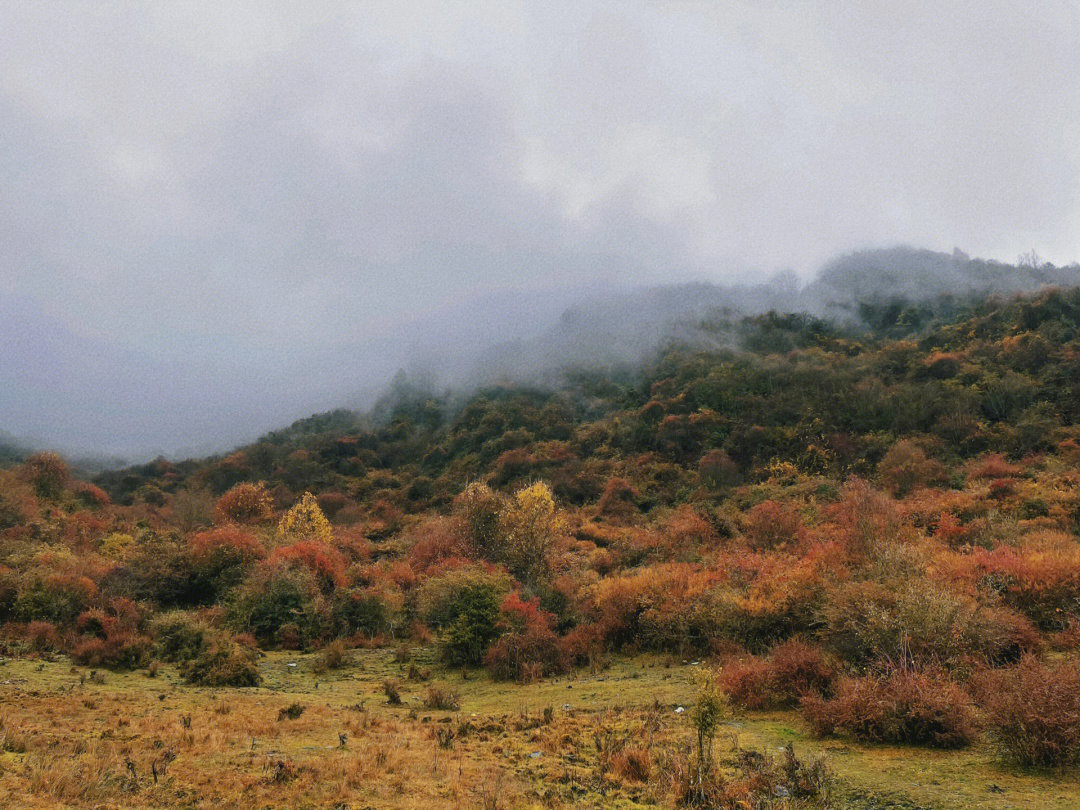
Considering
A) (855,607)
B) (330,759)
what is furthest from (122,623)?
(855,607)

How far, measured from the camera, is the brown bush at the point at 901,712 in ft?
29.7

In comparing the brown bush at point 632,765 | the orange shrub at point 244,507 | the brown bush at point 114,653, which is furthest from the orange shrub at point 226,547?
the brown bush at point 632,765

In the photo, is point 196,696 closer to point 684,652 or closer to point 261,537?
point 684,652

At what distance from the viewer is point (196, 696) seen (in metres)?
15.0

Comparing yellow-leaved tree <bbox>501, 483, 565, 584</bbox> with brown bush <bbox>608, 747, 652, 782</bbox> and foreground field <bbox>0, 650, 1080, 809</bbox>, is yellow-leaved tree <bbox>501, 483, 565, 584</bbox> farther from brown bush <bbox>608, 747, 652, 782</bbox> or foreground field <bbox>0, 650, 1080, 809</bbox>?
brown bush <bbox>608, 747, 652, 782</bbox>

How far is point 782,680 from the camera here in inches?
492

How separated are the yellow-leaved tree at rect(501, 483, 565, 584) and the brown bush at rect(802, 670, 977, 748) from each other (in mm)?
21688

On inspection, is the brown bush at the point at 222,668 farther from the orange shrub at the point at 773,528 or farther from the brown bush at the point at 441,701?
the orange shrub at the point at 773,528

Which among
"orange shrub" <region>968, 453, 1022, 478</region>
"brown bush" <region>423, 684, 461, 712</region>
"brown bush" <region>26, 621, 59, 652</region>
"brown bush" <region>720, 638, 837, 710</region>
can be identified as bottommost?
"brown bush" <region>423, 684, 461, 712</region>

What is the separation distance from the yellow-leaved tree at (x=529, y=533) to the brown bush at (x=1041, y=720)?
79.0ft

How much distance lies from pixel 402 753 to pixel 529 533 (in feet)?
74.7

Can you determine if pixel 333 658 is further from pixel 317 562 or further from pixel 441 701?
pixel 317 562

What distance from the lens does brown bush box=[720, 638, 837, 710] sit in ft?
40.0

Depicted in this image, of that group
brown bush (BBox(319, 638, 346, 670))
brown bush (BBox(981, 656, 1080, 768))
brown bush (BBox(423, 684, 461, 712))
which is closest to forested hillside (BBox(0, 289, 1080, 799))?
brown bush (BBox(981, 656, 1080, 768))
